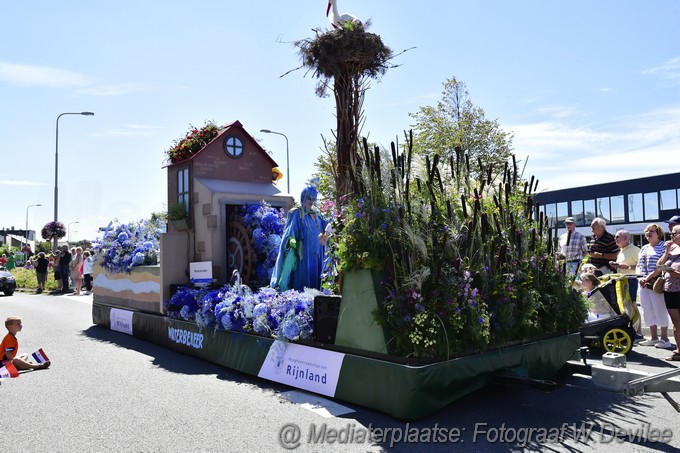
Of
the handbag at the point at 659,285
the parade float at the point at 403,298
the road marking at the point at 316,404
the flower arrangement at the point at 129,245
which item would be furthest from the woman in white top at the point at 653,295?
the flower arrangement at the point at 129,245

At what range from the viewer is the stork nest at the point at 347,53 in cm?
567

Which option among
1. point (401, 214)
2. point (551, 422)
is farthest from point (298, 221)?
point (551, 422)

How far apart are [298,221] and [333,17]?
255 centimetres

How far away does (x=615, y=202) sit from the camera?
3875 cm

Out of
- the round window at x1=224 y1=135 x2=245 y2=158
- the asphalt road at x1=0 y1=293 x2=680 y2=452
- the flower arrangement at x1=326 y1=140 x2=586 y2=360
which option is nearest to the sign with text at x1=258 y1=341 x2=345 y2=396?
the asphalt road at x1=0 y1=293 x2=680 y2=452

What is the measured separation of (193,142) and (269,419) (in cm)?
512

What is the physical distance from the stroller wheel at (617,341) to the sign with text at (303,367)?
12.6ft

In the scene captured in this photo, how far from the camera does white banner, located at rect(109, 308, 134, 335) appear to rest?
9.33m

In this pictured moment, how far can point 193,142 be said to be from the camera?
331 inches

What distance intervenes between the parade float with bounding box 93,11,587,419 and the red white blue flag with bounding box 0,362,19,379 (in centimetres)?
202

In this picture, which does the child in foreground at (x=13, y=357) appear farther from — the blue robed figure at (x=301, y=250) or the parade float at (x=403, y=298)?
the blue robed figure at (x=301, y=250)

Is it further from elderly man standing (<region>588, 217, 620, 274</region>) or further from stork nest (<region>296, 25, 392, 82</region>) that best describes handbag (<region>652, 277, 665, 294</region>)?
stork nest (<region>296, 25, 392, 82</region>)

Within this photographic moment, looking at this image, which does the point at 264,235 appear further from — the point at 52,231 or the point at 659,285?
the point at 52,231

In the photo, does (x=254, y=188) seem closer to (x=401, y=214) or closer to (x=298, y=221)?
(x=298, y=221)
